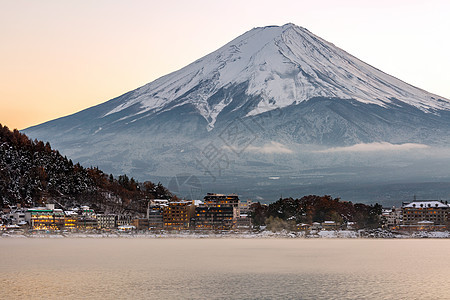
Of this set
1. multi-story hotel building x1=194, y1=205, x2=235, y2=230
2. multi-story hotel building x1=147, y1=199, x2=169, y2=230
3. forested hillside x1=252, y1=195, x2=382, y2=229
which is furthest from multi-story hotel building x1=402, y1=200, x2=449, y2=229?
multi-story hotel building x1=147, y1=199, x2=169, y2=230

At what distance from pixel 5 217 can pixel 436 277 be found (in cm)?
11640

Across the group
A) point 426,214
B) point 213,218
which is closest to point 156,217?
point 213,218

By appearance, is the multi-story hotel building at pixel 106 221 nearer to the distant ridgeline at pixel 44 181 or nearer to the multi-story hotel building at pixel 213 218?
the distant ridgeline at pixel 44 181

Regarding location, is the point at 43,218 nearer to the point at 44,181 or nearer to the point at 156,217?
the point at 44,181

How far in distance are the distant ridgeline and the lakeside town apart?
391 centimetres

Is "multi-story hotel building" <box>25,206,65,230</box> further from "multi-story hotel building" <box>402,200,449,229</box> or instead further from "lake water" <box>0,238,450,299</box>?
"multi-story hotel building" <box>402,200,449,229</box>

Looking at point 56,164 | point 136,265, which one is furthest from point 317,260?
point 56,164

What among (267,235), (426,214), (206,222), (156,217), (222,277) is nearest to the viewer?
(222,277)

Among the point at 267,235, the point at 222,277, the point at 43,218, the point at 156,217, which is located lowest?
the point at 222,277

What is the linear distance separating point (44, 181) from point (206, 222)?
42093 mm

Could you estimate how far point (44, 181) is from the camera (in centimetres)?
17150

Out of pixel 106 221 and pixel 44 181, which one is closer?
pixel 44 181

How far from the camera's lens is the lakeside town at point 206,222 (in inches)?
6137

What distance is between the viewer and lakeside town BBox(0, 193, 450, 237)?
511ft
